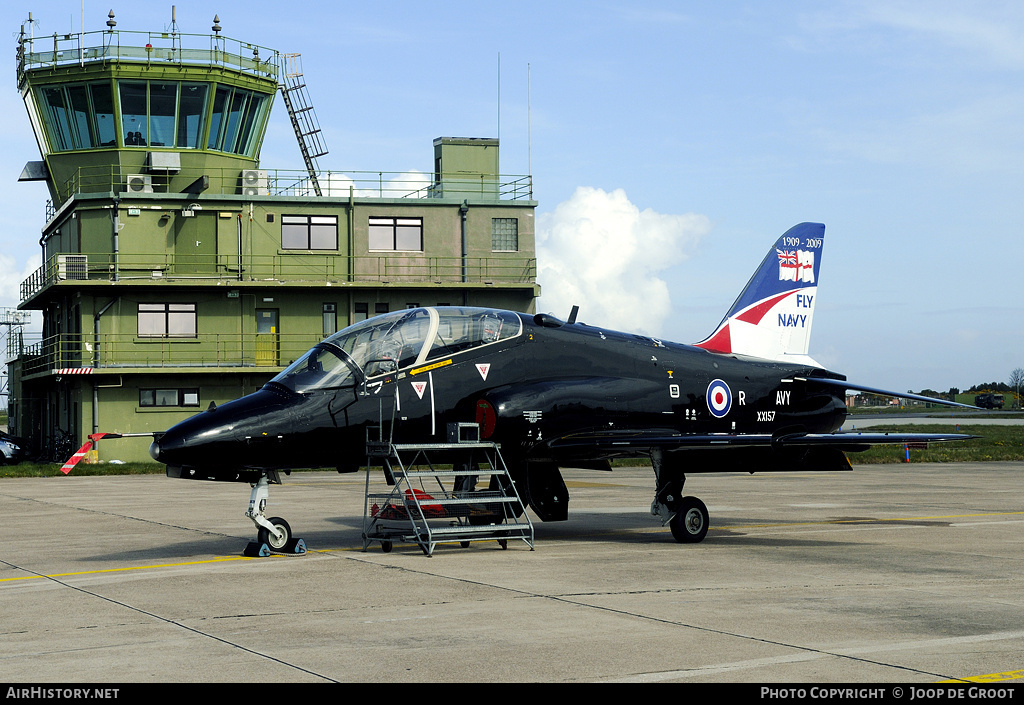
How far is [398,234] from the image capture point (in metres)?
48.8

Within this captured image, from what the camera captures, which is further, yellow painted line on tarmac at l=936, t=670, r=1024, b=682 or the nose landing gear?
the nose landing gear

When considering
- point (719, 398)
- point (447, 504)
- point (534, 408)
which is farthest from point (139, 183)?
point (447, 504)

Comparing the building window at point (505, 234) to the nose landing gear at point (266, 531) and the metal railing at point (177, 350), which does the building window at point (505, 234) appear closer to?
the metal railing at point (177, 350)

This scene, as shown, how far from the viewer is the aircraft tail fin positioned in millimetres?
20781

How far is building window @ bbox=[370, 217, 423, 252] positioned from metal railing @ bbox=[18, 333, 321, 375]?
5381 millimetres

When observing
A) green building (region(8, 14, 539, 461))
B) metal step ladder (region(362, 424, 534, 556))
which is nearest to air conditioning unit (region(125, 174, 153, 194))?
green building (region(8, 14, 539, 461))

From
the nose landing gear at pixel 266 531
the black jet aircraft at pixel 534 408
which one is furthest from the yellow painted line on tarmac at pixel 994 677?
the nose landing gear at pixel 266 531

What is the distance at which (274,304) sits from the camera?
156ft

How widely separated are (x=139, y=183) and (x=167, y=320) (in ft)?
20.0

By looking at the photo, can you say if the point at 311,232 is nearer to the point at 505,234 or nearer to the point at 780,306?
the point at 505,234

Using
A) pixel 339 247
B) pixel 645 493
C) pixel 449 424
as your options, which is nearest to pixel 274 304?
pixel 339 247

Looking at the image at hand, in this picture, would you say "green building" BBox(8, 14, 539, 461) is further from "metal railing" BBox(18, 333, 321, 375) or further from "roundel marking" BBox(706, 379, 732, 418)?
"roundel marking" BBox(706, 379, 732, 418)

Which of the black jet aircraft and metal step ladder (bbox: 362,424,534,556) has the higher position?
the black jet aircraft
